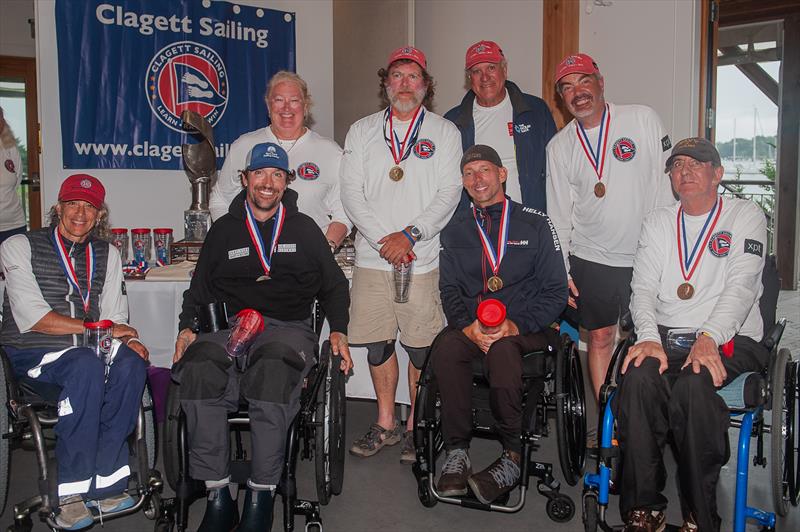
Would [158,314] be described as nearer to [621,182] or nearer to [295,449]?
[295,449]

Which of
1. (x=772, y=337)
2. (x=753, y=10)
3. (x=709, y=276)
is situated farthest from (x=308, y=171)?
(x=753, y=10)

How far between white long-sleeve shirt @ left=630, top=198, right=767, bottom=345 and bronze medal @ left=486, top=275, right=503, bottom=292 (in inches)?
20.2

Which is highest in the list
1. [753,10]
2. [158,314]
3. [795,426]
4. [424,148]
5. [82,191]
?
[753,10]

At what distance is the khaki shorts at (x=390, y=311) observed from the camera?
3209mm

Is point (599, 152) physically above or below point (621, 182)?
above

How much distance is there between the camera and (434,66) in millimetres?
5992

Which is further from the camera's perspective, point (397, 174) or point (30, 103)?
point (30, 103)

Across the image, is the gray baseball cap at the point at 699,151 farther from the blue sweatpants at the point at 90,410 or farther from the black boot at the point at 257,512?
the blue sweatpants at the point at 90,410

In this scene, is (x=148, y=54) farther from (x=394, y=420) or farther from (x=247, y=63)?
(x=394, y=420)

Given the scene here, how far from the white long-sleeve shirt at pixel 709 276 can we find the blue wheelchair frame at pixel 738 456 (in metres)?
0.17

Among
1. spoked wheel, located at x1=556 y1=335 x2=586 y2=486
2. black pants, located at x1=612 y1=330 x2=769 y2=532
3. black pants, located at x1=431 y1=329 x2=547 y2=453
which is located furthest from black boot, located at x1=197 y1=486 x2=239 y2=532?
black pants, located at x1=612 y1=330 x2=769 y2=532

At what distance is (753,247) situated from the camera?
259 cm

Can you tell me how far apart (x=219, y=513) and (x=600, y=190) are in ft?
6.63

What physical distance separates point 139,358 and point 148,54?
2.79 metres
